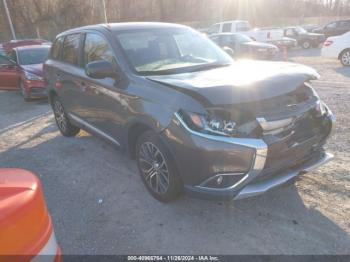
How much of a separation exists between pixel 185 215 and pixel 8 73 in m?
8.85

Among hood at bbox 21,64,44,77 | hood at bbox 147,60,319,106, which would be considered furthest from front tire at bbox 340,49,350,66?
hood at bbox 21,64,44,77

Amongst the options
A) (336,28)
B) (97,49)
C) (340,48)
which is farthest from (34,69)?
(336,28)

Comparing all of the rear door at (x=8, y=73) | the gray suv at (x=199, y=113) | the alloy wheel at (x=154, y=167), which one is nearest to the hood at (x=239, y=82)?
the gray suv at (x=199, y=113)

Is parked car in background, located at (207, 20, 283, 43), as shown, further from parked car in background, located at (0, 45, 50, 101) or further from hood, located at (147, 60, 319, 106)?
hood, located at (147, 60, 319, 106)

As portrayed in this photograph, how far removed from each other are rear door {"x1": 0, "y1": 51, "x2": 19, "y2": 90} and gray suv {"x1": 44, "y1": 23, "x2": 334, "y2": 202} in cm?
648

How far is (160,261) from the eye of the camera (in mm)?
2740

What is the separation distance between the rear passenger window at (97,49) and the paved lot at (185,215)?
1.50 m

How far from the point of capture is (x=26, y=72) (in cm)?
900

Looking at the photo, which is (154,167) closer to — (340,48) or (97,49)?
(97,49)

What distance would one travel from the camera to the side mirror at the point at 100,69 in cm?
355

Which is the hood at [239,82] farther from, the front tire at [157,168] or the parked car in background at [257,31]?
the parked car in background at [257,31]

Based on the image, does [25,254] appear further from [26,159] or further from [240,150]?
[26,159]

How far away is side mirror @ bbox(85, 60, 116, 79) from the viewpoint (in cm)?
355

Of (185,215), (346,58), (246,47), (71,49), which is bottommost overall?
(246,47)
